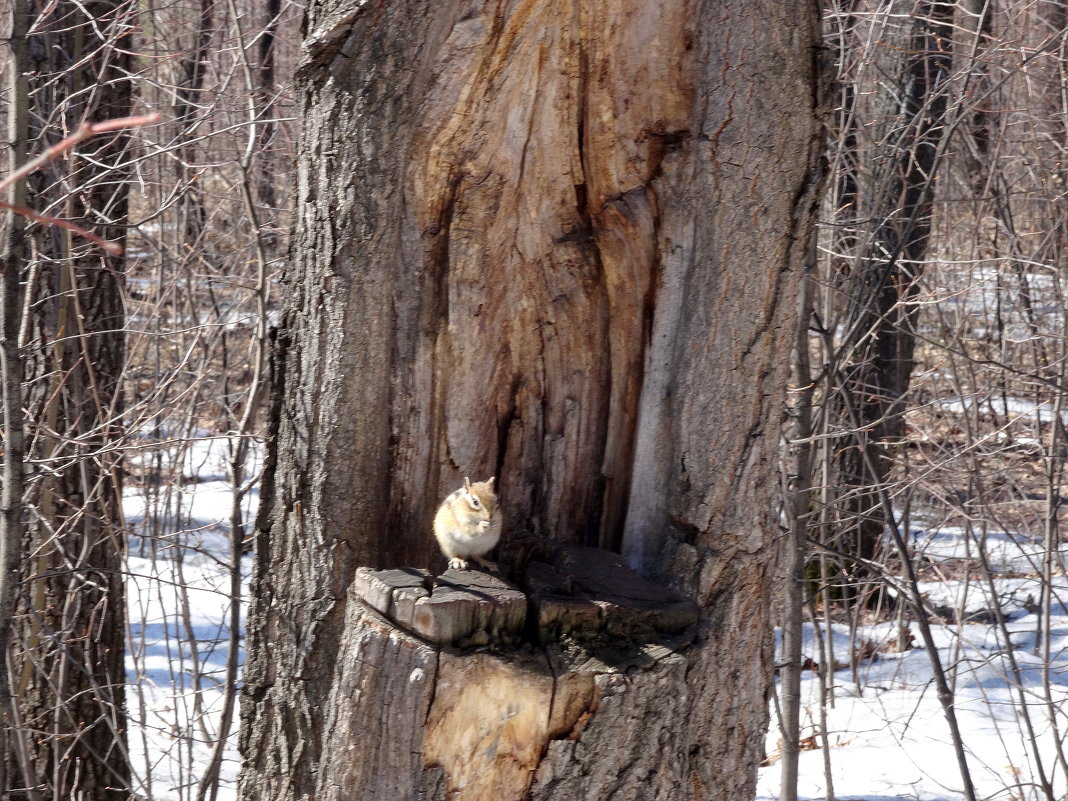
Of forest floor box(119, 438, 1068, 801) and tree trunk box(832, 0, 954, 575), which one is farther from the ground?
tree trunk box(832, 0, 954, 575)

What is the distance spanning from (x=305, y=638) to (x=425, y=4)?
154 cm

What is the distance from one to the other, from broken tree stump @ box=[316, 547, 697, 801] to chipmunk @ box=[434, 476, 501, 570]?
27 centimetres

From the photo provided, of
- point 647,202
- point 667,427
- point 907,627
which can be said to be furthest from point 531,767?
point 907,627

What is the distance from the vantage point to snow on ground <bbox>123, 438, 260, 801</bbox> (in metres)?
4.40

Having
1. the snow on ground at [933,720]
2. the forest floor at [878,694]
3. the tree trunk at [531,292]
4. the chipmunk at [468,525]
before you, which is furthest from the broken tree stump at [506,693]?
the snow on ground at [933,720]

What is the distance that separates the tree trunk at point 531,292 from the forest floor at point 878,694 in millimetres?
1992

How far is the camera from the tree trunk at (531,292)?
96.0 inches

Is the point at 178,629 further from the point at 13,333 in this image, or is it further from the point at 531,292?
the point at 531,292

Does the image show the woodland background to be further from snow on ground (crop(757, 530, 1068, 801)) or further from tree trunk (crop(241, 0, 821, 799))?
tree trunk (crop(241, 0, 821, 799))

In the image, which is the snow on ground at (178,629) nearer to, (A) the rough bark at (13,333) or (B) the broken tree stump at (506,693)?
(A) the rough bark at (13,333)

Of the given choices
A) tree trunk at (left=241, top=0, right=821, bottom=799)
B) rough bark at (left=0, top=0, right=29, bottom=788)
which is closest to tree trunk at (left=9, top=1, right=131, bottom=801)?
rough bark at (left=0, top=0, right=29, bottom=788)

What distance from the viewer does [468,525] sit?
2586 mm

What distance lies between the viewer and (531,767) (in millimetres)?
2201

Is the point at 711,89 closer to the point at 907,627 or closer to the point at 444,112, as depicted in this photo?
the point at 444,112
